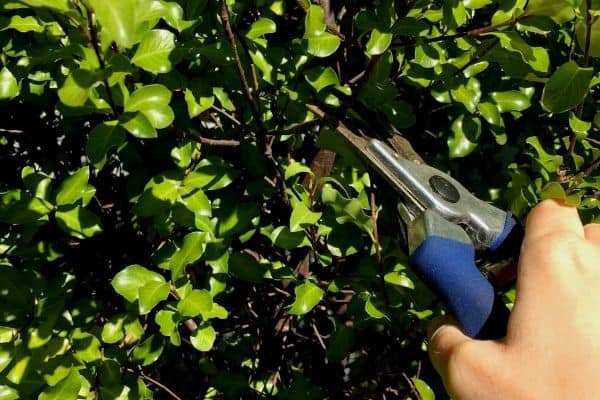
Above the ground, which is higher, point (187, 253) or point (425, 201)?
point (425, 201)

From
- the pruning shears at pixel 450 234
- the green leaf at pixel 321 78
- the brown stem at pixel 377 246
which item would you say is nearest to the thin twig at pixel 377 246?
the brown stem at pixel 377 246

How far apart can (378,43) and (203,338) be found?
81 centimetres

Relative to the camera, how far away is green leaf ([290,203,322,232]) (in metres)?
1.55

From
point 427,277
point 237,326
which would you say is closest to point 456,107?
point 427,277

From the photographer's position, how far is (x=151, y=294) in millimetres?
1452

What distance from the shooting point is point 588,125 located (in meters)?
1.54

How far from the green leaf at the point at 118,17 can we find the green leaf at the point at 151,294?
0.66m

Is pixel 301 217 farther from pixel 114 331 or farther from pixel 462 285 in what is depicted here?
pixel 114 331

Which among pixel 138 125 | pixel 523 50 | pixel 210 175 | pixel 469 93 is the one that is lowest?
pixel 210 175

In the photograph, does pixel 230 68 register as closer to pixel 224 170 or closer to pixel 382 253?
pixel 224 170

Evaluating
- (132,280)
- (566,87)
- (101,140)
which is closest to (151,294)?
(132,280)

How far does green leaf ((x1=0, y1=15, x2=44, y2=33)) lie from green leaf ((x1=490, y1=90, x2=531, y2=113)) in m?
1.13

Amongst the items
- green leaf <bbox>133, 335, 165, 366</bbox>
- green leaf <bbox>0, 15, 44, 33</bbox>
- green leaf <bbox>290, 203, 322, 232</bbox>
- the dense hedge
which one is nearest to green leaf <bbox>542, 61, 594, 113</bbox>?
the dense hedge

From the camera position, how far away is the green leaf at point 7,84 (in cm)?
152
